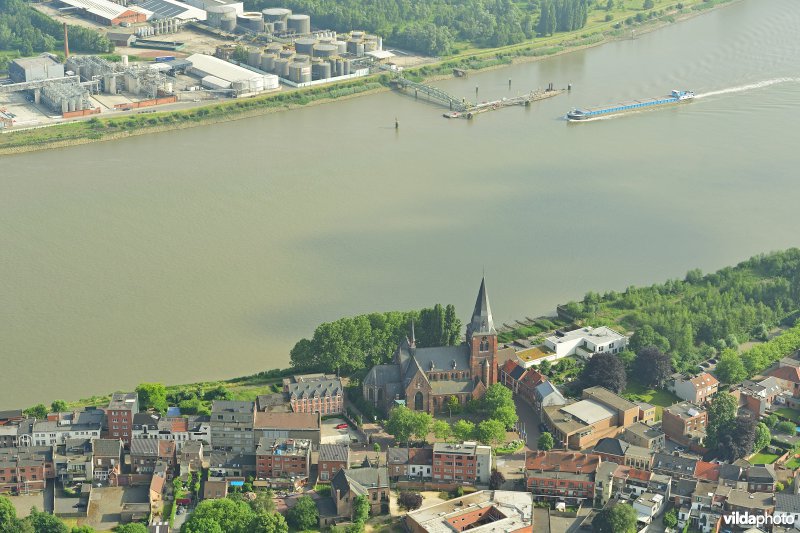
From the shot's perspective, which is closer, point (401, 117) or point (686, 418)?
point (686, 418)

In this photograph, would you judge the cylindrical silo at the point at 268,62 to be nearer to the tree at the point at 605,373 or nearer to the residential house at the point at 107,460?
the tree at the point at 605,373

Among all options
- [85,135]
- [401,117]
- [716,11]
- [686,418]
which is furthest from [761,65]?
[686,418]

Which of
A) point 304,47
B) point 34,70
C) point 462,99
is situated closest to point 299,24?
point 304,47

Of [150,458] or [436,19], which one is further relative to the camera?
[436,19]

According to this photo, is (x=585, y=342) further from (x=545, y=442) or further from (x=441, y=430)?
(x=441, y=430)

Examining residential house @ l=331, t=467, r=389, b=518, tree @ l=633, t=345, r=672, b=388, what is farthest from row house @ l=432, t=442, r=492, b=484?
tree @ l=633, t=345, r=672, b=388

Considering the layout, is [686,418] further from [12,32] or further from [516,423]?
[12,32]

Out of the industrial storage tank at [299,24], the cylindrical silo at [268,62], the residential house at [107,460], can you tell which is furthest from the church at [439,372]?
the industrial storage tank at [299,24]
